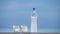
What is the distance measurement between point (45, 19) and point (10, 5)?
41 centimetres

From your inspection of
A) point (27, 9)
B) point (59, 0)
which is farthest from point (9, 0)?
point (59, 0)

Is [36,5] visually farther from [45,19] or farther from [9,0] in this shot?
[9,0]

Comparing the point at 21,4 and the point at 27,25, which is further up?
the point at 21,4

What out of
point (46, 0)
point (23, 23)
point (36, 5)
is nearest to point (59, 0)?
point (46, 0)

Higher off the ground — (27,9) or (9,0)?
(9,0)

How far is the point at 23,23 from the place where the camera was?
1143 millimetres

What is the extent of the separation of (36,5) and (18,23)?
0.28 metres

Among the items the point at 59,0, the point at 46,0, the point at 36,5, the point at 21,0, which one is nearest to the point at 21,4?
the point at 21,0

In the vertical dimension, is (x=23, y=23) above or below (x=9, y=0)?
below

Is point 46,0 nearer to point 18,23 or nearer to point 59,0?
point 59,0

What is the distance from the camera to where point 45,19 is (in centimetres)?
115

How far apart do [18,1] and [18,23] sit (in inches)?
9.5

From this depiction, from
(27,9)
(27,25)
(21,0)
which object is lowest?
(27,25)

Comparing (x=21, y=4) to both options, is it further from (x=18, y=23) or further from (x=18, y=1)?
(x=18, y=23)
